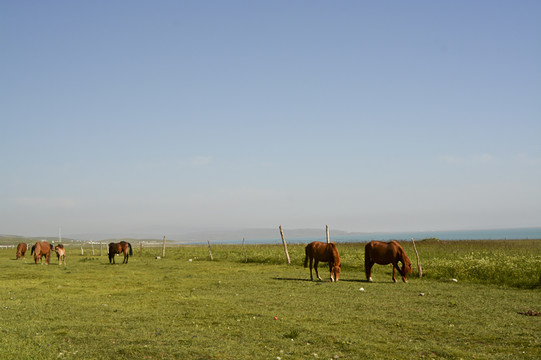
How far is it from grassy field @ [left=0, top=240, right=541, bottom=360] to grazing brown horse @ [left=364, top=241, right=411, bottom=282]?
2.53 ft

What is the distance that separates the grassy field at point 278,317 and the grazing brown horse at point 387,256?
0.77m

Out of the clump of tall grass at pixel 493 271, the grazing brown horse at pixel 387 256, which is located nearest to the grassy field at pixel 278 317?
the clump of tall grass at pixel 493 271

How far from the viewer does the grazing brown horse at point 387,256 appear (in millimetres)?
22797

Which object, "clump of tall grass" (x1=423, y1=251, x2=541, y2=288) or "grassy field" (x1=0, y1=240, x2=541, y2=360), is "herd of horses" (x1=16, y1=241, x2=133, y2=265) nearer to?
"grassy field" (x1=0, y1=240, x2=541, y2=360)

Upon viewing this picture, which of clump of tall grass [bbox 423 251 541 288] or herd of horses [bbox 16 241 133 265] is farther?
herd of horses [bbox 16 241 133 265]

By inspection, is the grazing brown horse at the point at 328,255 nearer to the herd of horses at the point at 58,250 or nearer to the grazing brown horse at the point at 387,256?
the grazing brown horse at the point at 387,256

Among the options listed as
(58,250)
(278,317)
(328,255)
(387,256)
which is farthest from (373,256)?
(58,250)

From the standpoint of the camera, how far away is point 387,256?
23.2 metres

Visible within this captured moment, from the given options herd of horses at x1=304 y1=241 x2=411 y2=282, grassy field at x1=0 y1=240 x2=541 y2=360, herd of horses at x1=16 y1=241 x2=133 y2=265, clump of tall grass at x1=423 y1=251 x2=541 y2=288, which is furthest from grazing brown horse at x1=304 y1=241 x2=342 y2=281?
herd of horses at x1=16 y1=241 x2=133 y2=265

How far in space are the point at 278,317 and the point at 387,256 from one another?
463 inches

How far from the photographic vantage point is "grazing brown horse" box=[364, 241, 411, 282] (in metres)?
22.8

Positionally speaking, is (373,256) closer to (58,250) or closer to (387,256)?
(387,256)

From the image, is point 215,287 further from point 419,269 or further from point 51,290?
point 419,269

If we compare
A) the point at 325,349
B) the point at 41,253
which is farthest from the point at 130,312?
the point at 41,253
